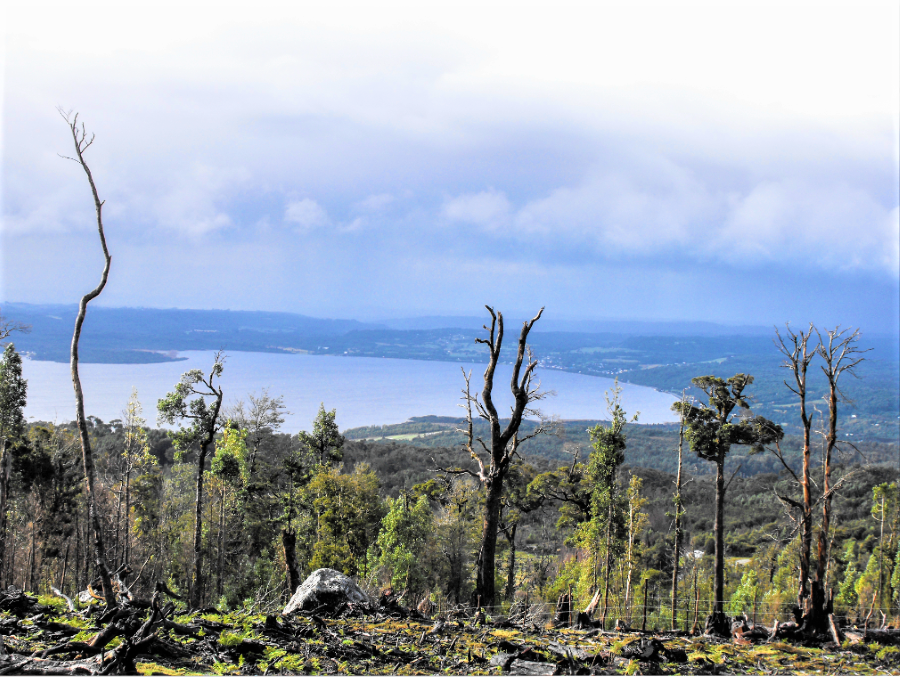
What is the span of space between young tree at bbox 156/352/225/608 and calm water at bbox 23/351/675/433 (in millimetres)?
54129

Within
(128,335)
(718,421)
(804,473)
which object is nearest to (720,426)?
(718,421)

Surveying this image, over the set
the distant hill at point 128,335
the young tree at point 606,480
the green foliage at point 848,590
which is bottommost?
the green foliage at point 848,590

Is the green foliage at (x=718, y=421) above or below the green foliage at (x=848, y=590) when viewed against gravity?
above


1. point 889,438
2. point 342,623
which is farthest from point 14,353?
point 889,438

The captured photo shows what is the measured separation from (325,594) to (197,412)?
10.6 metres

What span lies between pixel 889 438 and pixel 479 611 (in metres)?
135

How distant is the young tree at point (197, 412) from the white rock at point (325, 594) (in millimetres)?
8988

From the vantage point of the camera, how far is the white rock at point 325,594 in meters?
8.62

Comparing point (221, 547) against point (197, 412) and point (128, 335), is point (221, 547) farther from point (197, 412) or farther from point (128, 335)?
point (128, 335)

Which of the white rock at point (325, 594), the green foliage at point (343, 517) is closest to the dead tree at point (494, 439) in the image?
the white rock at point (325, 594)

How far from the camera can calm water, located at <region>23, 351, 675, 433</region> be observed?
8473 cm

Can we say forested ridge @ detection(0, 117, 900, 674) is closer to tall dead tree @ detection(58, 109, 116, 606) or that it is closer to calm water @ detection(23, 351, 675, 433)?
tall dead tree @ detection(58, 109, 116, 606)

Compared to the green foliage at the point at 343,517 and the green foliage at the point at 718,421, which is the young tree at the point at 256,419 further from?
the green foliage at the point at 718,421

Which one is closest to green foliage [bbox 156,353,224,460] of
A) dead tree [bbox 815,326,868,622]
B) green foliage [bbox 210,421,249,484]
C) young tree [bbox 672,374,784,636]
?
green foliage [bbox 210,421,249,484]
